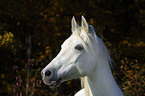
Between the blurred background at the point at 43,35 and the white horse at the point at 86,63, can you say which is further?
the blurred background at the point at 43,35

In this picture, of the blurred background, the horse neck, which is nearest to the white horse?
the horse neck

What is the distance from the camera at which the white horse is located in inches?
88.4

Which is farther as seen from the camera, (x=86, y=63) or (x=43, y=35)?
(x=43, y=35)

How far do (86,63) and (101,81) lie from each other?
0.26 meters

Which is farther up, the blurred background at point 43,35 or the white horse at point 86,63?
the blurred background at point 43,35

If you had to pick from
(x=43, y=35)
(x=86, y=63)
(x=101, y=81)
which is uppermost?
(x=43, y=35)

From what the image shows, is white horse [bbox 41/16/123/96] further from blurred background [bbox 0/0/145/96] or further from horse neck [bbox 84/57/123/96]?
blurred background [bbox 0/0/145/96]

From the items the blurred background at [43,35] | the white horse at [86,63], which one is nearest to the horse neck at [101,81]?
the white horse at [86,63]

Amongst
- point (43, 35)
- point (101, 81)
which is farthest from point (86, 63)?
point (43, 35)

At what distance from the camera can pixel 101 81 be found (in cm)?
234

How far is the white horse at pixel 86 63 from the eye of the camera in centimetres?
225

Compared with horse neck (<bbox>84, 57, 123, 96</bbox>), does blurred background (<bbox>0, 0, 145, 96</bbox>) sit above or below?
above

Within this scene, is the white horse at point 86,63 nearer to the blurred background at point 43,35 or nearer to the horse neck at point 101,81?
the horse neck at point 101,81

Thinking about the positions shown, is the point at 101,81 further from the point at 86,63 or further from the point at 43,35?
the point at 43,35
